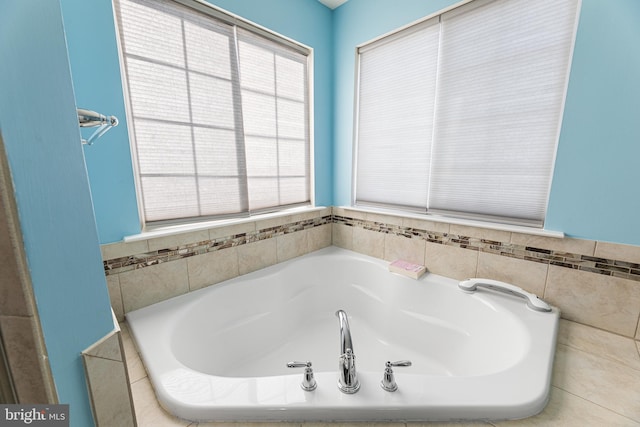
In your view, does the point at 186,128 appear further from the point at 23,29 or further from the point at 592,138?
the point at 592,138

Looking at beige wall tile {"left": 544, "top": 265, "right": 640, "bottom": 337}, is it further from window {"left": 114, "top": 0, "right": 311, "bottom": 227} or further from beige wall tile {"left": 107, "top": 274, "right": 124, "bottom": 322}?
beige wall tile {"left": 107, "top": 274, "right": 124, "bottom": 322}

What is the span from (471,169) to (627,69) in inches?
26.5

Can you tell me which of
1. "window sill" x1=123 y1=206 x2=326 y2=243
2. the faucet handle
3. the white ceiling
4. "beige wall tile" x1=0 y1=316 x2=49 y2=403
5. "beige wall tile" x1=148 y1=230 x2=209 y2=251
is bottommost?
the faucet handle

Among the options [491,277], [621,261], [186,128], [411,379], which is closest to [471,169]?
[491,277]

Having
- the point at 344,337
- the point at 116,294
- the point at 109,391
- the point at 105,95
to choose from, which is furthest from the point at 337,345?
the point at 105,95

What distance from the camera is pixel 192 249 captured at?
1427 mm

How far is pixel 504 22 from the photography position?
4.30 feet

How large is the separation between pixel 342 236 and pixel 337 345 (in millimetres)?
842

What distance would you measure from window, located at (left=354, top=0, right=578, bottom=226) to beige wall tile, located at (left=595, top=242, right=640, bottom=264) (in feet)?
0.82

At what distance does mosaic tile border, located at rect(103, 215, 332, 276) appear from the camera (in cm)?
120

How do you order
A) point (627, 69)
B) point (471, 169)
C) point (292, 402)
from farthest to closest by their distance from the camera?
point (471, 169)
point (627, 69)
point (292, 402)

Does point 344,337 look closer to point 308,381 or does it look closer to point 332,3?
point 308,381

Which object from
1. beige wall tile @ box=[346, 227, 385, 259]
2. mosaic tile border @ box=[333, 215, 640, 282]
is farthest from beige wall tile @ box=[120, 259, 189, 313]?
mosaic tile border @ box=[333, 215, 640, 282]

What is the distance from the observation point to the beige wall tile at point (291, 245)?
6.14ft
